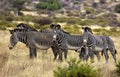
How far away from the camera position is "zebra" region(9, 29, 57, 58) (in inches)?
699

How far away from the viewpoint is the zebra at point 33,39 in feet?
58.3

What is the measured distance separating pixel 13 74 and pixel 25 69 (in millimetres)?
735

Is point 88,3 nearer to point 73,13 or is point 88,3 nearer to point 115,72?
point 73,13

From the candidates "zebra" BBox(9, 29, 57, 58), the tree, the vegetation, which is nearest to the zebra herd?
"zebra" BBox(9, 29, 57, 58)

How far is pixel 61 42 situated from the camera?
57.5 feet

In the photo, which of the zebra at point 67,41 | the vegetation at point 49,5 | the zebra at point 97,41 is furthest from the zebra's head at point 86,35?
the vegetation at point 49,5

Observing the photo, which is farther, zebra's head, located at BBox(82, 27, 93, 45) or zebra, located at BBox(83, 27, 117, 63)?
zebra, located at BBox(83, 27, 117, 63)

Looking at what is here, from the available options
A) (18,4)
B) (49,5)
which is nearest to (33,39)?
(18,4)

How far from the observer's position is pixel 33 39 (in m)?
17.9

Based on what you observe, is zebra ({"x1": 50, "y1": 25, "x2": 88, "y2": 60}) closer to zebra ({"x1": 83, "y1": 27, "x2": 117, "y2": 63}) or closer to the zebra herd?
the zebra herd

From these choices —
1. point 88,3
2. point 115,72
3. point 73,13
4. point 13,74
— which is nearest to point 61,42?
point 115,72

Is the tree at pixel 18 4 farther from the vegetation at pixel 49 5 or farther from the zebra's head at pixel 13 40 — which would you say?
the zebra's head at pixel 13 40

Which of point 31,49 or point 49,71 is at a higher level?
point 49,71

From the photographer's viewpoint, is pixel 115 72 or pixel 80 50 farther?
pixel 80 50
